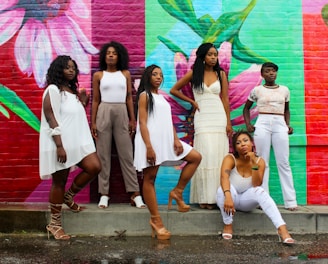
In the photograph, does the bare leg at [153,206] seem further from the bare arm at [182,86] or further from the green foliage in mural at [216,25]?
the green foliage in mural at [216,25]

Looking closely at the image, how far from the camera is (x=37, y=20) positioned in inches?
248

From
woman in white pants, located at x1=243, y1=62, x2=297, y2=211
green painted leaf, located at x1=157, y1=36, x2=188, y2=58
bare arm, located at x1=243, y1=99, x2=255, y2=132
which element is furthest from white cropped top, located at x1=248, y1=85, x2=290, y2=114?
green painted leaf, located at x1=157, y1=36, x2=188, y2=58

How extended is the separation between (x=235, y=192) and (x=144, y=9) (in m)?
2.61

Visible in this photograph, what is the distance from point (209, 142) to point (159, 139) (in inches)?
32.0

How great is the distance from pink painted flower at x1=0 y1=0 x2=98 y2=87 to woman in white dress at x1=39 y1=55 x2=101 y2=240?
1.10 meters

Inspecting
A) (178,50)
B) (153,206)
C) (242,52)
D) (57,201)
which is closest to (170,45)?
(178,50)

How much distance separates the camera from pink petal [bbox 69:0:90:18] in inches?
249

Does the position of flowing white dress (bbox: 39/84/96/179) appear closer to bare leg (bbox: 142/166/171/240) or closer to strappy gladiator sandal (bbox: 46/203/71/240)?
strappy gladiator sandal (bbox: 46/203/71/240)

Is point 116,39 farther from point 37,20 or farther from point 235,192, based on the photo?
point 235,192

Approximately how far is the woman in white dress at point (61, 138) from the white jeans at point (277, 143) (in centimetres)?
197

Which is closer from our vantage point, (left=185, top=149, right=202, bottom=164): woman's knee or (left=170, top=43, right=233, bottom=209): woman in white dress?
(left=185, top=149, right=202, bottom=164): woman's knee

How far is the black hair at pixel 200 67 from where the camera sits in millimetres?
5914

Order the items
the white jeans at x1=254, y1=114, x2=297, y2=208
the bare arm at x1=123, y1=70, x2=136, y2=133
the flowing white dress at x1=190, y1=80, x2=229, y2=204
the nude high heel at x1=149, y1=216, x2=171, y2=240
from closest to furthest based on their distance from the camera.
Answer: the nude high heel at x1=149, y1=216, x2=171, y2=240 < the flowing white dress at x1=190, y1=80, x2=229, y2=204 < the white jeans at x1=254, y1=114, x2=297, y2=208 < the bare arm at x1=123, y1=70, x2=136, y2=133

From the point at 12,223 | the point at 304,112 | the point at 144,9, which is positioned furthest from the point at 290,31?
the point at 12,223
